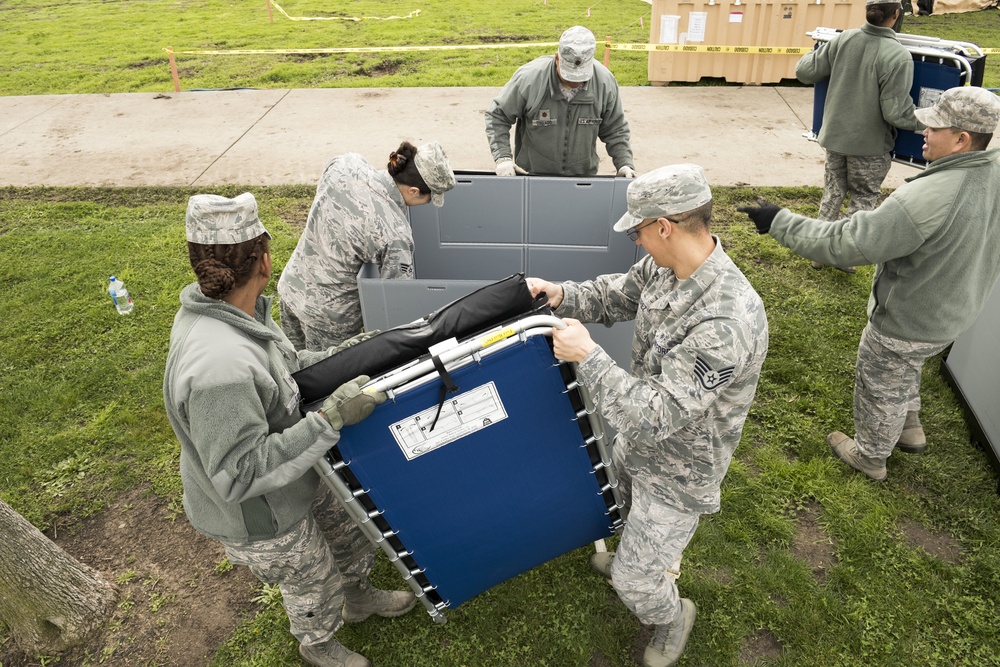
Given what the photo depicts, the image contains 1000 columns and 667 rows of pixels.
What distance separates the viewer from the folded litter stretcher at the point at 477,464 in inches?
86.9

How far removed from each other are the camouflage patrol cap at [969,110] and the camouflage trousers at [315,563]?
3.23 metres

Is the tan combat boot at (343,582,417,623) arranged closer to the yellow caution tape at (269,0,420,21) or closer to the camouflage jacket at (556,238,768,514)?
the camouflage jacket at (556,238,768,514)

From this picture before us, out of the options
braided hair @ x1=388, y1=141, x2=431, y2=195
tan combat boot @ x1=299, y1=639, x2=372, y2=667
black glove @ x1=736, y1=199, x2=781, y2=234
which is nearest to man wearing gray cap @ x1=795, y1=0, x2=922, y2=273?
black glove @ x1=736, y1=199, x2=781, y2=234

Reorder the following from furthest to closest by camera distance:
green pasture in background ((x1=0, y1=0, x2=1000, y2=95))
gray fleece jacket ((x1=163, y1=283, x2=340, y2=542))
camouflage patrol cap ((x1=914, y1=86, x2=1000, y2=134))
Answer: green pasture in background ((x1=0, y1=0, x2=1000, y2=95))
camouflage patrol cap ((x1=914, y1=86, x2=1000, y2=134))
gray fleece jacket ((x1=163, y1=283, x2=340, y2=542))

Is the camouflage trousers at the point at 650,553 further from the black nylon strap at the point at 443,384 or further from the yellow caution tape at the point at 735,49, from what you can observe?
the yellow caution tape at the point at 735,49

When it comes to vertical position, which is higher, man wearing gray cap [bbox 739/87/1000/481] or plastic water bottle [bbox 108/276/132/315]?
man wearing gray cap [bbox 739/87/1000/481]

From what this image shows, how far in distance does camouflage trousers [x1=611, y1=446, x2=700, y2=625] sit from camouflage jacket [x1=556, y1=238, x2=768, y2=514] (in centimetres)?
7

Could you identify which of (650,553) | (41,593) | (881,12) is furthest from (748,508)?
(881,12)

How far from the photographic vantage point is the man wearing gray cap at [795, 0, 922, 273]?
4.88 meters

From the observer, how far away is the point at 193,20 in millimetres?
16844

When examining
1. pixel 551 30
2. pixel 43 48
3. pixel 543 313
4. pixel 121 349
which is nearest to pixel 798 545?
pixel 543 313

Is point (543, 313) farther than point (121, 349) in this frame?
No

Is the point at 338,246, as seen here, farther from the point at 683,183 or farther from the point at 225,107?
the point at 225,107

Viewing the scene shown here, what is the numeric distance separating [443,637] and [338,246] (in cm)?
192
